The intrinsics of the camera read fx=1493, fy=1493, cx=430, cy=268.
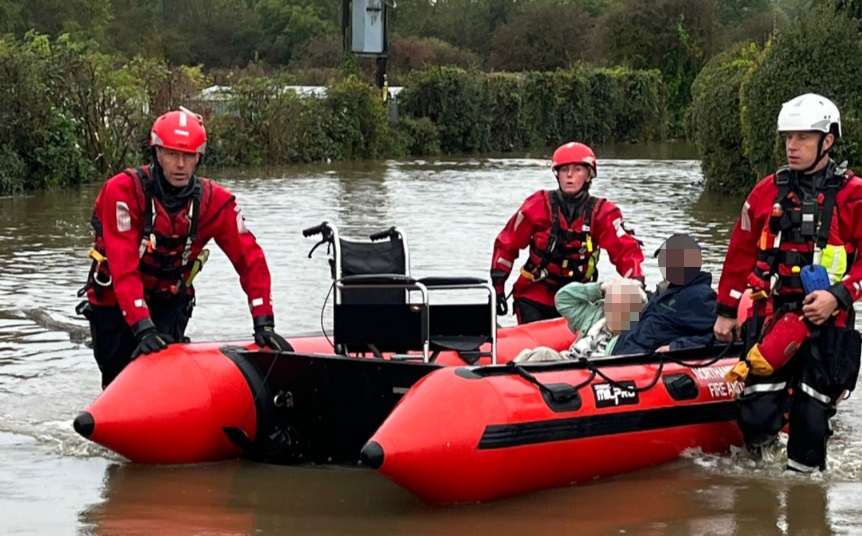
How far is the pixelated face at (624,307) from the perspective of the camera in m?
7.76

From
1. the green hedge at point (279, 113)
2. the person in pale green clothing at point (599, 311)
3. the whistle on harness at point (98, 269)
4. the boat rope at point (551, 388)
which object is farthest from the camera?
the green hedge at point (279, 113)

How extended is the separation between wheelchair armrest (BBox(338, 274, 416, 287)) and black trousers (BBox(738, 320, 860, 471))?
Answer: 1616 millimetres

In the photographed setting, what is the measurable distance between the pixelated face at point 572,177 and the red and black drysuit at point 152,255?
1.97 meters

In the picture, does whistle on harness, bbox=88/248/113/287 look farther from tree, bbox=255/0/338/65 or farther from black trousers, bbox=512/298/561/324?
tree, bbox=255/0/338/65

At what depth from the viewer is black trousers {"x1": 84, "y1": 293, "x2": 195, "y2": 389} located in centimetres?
735

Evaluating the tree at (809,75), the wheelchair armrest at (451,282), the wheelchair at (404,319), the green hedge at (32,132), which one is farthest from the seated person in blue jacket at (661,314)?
the green hedge at (32,132)

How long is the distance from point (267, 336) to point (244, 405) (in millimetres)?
383

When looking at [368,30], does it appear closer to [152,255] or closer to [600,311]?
[600,311]

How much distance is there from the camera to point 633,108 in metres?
45.4

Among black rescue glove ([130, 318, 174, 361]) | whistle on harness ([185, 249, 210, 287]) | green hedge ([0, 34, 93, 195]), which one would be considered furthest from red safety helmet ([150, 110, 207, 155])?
green hedge ([0, 34, 93, 195])

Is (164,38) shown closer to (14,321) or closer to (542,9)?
(542,9)

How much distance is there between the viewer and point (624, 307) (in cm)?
777

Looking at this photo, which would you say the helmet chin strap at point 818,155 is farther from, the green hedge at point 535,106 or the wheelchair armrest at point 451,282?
the green hedge at point 535,106

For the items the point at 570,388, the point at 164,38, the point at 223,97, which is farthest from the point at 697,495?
the point at 164,38
